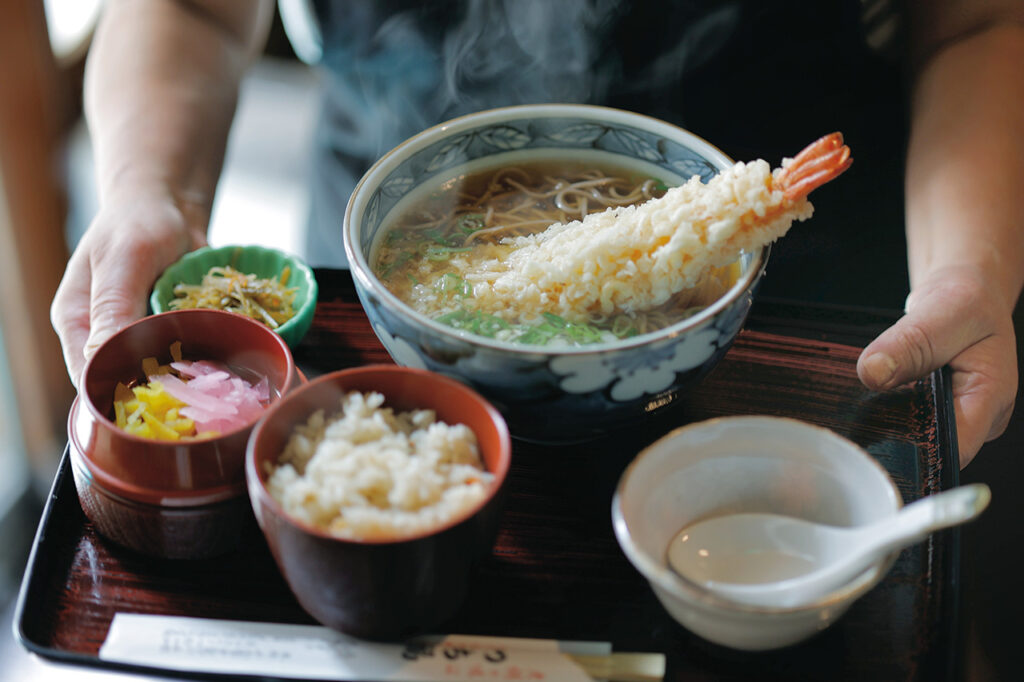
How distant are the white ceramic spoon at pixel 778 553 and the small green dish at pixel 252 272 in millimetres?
808

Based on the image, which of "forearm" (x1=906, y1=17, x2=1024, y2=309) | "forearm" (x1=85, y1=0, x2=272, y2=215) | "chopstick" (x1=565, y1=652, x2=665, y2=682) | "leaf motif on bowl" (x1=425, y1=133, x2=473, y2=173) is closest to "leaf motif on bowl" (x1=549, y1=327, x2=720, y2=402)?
"chopstick" (x1=565, y1=652, x2=665, y2=682)

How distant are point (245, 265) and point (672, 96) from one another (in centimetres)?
111

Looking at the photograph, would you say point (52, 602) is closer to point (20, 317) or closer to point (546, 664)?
point (546, 664)

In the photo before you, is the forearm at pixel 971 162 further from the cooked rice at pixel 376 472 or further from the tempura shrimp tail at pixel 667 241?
the cooked rice at pixel 376 472

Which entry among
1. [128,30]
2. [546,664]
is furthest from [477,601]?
[128,30]

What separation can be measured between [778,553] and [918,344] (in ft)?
1.85

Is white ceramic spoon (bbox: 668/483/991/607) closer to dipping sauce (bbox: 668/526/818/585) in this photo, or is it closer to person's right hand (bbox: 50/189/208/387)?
dipping sauce (bbox: 668/526/818/585)

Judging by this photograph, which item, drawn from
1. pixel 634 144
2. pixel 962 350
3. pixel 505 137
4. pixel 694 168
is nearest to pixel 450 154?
pixel 505 137

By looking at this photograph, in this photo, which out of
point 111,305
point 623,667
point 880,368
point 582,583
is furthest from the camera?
point 111,305

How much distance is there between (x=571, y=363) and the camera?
1.09 m

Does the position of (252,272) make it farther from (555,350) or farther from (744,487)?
(744,487)

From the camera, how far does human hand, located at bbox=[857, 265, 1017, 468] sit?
4.76ft

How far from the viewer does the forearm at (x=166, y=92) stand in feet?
6.36

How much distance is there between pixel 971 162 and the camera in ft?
6.07
